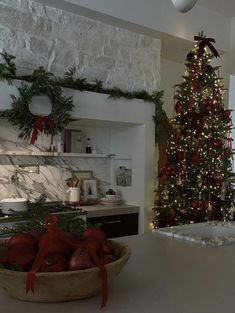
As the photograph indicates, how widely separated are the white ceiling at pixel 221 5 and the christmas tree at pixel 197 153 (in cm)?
44

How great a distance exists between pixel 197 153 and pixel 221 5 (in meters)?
1.88

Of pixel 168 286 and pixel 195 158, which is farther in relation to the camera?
pixel 195 158

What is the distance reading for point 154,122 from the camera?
14.8 ft

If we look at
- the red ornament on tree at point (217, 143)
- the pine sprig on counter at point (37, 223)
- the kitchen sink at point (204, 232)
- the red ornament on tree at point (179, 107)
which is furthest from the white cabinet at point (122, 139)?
the pine sprig on counter at point (37, 223)

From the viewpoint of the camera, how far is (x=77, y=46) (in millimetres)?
3936

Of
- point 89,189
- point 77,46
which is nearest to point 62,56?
point 77,46

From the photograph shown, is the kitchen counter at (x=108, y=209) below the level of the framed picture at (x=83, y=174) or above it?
below

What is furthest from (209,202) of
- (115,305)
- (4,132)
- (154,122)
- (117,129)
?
(115,305)

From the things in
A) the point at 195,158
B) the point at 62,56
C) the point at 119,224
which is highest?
the point at 62,56

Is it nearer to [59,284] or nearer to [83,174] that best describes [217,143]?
[83,174]

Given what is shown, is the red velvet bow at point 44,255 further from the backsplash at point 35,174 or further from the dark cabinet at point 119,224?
the backsplash at point 35,174

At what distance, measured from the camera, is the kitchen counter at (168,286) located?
3.63ft

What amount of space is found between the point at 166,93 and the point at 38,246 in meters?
4.74

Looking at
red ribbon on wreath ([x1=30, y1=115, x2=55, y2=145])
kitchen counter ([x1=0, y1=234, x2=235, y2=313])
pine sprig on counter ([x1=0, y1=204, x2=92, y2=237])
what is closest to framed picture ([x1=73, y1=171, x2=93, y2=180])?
red ribbon on wreath ([x1=30, y1=115, x2=55, y2=145])
